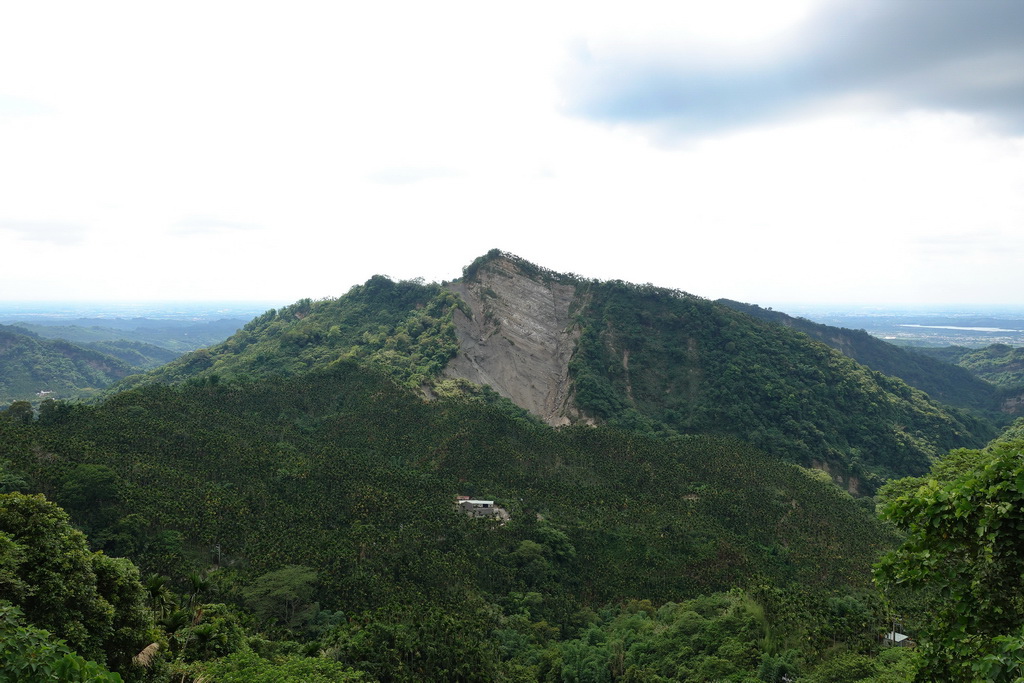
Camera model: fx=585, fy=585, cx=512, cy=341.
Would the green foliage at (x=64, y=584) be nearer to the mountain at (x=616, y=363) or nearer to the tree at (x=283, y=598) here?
the tree at (x=283, y=598)

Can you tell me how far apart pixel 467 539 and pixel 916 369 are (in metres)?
130

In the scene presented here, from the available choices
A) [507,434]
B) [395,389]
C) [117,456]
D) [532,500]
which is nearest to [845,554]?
[532,500]

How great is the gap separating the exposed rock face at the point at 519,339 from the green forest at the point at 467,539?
4.16m

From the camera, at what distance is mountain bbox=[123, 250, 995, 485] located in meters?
65.8

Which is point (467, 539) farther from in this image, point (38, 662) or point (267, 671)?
point (38, 662)

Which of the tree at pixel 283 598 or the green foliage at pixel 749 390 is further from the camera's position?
the green foliage at pixel 749 390

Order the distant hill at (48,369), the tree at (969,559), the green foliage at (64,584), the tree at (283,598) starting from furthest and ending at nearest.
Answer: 1. the distant hill at (48,369)
2. the tree at (283,598)
3. the green foliage at (64,584)
4. the tree at (969,559)

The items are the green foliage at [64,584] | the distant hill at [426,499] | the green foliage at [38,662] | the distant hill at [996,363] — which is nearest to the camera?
the green foliage at [38,662]

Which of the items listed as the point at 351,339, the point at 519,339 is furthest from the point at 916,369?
the point at 351,339

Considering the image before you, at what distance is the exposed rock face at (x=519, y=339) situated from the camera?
228ft

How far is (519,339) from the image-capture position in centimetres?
7688

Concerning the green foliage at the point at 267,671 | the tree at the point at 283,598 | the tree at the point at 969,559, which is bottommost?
the tree at the point at 283,598

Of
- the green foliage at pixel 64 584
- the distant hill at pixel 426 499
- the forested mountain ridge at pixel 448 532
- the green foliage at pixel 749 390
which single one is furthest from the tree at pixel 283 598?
the green foliage at pixel 749 390

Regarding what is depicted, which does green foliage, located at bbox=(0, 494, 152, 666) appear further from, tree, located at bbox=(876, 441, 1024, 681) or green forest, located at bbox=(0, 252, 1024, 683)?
tree, located at bbox=(876, 441, 1024, 681)
